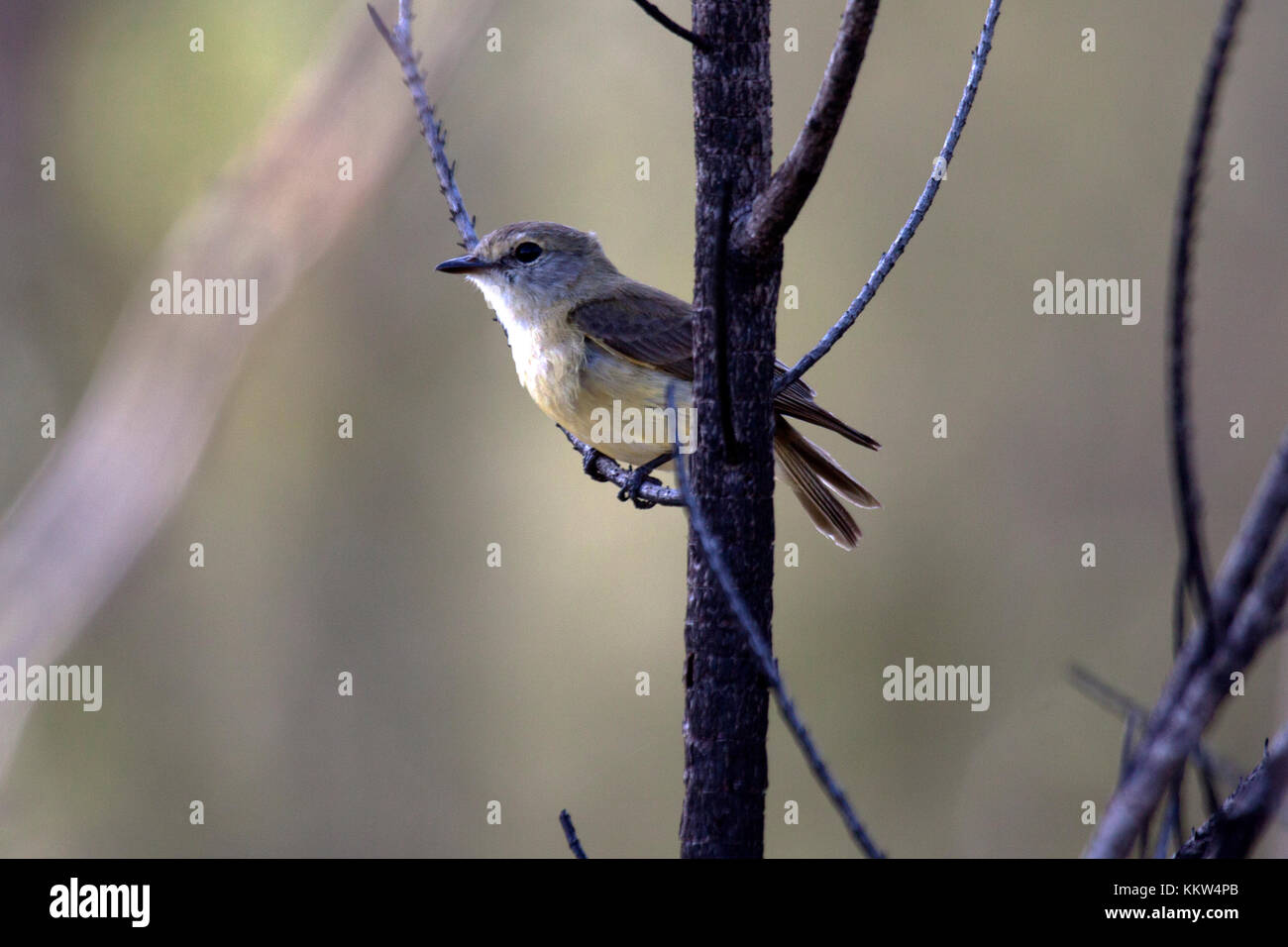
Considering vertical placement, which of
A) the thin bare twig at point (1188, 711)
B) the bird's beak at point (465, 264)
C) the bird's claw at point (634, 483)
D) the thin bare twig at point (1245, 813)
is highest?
the bird's beak at point (465, 264)

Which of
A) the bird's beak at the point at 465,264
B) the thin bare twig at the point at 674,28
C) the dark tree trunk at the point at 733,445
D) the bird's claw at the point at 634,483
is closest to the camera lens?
the thin bare twig at the point at 674,28

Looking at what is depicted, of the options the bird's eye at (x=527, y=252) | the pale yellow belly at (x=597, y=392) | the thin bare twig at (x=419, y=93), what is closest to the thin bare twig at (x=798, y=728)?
the thin bare twig at (x=419, y=93)

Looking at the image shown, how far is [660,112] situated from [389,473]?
11.2 feet

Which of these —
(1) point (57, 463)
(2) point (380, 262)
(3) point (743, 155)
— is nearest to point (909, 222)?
(3) point (743, 155)

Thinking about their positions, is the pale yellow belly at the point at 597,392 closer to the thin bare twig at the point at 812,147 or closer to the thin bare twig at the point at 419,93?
the thin bare twig at the point at 419,93

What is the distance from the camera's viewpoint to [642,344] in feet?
15.2

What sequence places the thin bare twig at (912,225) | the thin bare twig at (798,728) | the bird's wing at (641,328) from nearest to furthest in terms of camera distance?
the thin bare twig at (798,728), the thin bare twig at (912,225), the bird's wing at (641,328)

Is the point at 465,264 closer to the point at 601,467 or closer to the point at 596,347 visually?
the point at 596,347

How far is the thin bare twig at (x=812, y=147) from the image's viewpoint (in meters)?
1.74

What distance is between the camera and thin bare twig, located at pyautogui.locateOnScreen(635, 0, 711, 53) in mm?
1941

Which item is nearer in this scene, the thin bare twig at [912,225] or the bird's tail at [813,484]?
the thin bare twig at [912,225]

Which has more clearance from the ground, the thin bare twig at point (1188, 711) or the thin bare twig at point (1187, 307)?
the thin bare twig at point (1187, 307)

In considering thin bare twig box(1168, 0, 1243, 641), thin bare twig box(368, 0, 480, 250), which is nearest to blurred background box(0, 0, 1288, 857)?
thin bare twig box(368, 0, 480, 250)

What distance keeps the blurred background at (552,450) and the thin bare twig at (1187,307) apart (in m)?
6.63
